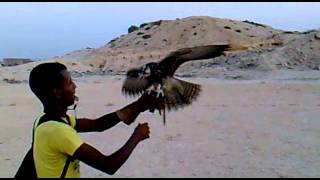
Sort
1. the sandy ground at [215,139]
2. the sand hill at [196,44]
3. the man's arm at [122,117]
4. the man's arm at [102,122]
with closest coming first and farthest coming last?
the man's arm at [122,117] → the man's arm at [102,122] → the sandy ground at [215,139] → the sand hill at [196,44]

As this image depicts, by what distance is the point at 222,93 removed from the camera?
65.7 ft

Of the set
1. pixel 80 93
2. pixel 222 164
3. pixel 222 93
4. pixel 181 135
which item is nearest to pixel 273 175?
pixel 222 164

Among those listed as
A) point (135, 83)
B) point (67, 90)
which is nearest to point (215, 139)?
point (135, 83)

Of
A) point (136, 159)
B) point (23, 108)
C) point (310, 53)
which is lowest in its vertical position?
point (310, 53)

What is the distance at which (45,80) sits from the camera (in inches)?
A: 104

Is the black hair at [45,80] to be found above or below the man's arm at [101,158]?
above

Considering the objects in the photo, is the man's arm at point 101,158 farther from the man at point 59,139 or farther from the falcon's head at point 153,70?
the falcon's head at point 153,70

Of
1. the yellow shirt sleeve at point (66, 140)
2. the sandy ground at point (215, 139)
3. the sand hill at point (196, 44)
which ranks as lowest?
the sand hill at point (196, 44)

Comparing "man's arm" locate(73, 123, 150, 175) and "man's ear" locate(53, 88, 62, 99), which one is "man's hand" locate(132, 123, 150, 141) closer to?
"man's arm" locate(73, 123, 150, 175)

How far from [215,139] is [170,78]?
25.0 ft

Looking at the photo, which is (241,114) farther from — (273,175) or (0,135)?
(273,175)

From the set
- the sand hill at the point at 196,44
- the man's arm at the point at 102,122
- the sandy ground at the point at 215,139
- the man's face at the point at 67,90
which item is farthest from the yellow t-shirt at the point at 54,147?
the sand hill at the point at 196,44

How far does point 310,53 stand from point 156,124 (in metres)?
20.2

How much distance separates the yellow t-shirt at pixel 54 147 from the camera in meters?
2.55
